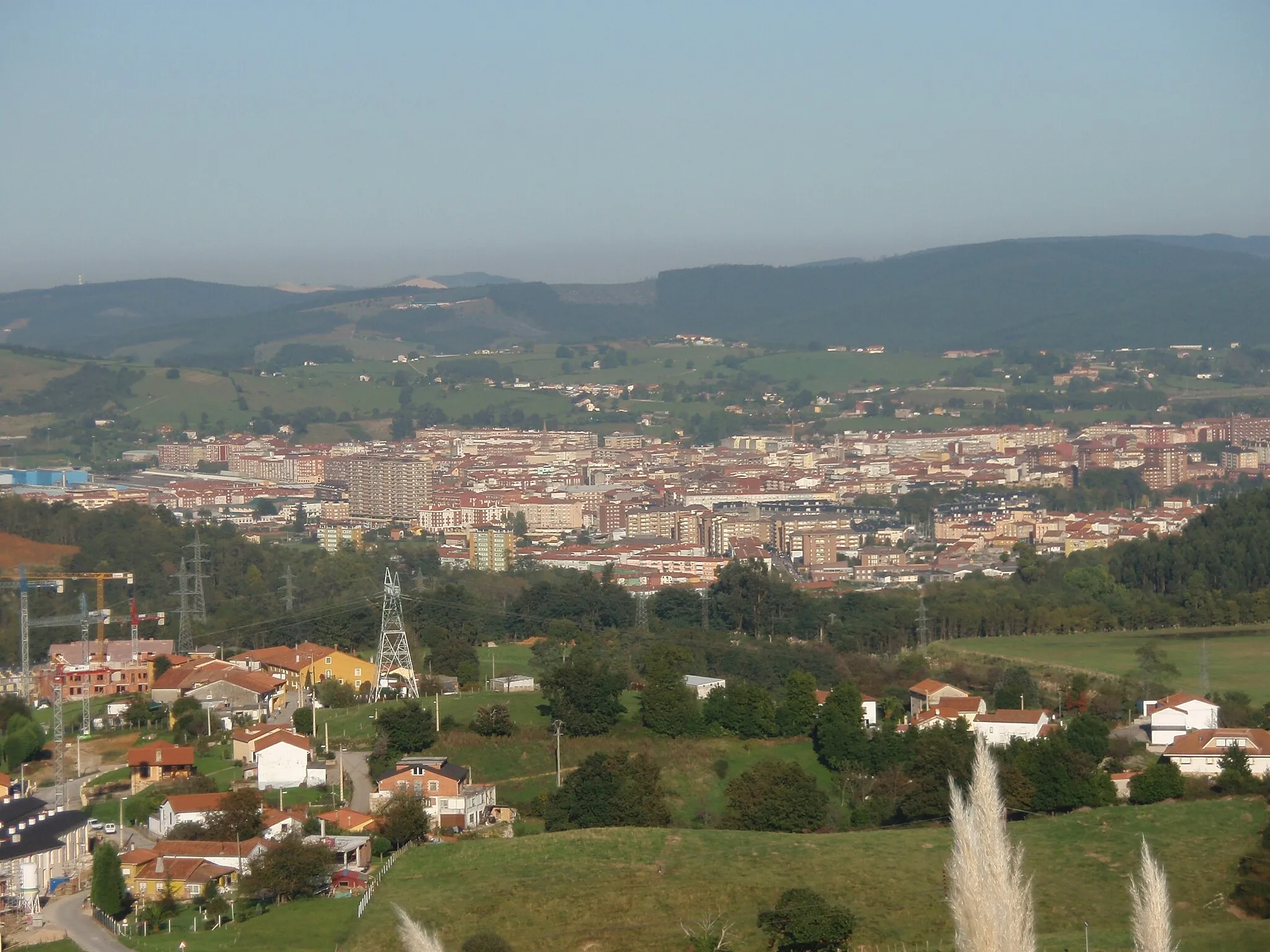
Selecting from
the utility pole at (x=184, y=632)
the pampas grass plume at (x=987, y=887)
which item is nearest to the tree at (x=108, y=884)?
the pampas grass plume at (x=987, y=887)

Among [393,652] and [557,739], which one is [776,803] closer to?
[557,739]

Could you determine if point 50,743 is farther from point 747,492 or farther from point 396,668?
point 747,492

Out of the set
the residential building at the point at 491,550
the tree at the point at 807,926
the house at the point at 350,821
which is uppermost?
the tree at the point at 807,926

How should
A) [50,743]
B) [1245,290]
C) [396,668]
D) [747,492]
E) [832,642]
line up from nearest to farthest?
[50,743], [396,668], [832,642], [747,492], [1245,290]

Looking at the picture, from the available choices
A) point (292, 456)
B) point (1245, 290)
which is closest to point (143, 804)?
point (292, 456)

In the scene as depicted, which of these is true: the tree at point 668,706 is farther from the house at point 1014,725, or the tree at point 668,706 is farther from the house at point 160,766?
the house at point 160,766
